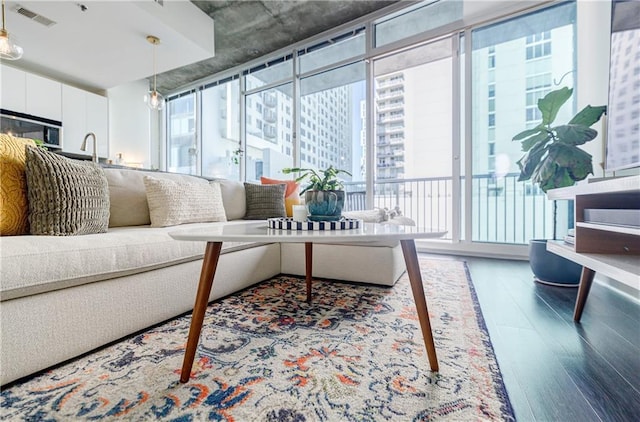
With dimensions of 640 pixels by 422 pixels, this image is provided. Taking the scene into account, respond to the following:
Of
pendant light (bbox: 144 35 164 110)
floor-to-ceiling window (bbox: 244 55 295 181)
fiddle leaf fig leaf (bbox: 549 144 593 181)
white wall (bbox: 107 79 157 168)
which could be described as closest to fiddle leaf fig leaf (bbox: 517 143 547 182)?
fiddle leaf fig leaf (bbox: 549 144 593 181)

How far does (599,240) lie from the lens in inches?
48.8

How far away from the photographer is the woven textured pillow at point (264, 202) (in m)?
2.64

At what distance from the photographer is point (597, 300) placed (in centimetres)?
164

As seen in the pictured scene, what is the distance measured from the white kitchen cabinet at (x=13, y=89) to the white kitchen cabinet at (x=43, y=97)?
0.14 feet

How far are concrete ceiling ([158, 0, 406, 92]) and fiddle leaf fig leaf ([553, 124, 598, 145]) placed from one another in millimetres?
2701

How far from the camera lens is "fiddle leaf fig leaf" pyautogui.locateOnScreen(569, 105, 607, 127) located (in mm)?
1781

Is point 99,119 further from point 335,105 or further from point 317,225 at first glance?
point 317,225

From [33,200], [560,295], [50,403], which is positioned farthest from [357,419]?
[560,295]

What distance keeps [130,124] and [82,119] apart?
912 millimetres

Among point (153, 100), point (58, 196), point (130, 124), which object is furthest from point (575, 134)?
point (130, 124)

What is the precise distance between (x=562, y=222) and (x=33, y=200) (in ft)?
12.6

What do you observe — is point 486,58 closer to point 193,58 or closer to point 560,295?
point 560,295

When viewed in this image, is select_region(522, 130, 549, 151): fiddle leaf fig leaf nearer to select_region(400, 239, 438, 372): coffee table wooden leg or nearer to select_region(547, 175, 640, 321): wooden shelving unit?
select_region(547, 175, 640, 321): wooden shelving unit

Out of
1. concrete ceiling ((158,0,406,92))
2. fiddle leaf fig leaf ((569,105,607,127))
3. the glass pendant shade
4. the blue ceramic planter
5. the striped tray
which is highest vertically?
concrete ceiling ((158,0,406,92))
